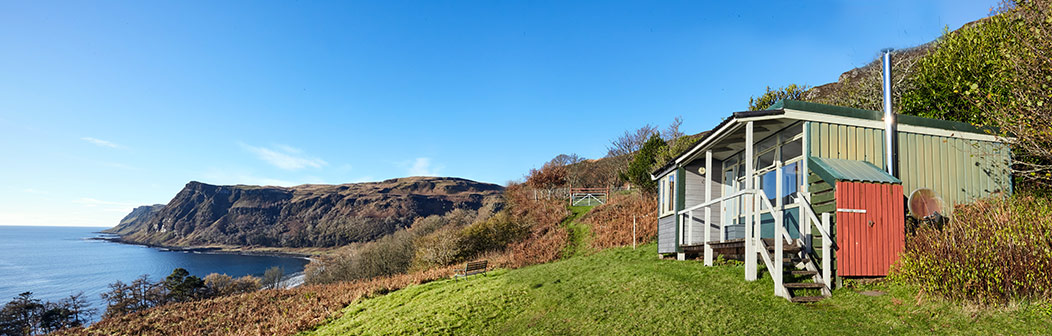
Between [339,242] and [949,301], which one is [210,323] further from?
[339,242]

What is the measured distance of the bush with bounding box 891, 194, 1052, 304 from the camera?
534cm

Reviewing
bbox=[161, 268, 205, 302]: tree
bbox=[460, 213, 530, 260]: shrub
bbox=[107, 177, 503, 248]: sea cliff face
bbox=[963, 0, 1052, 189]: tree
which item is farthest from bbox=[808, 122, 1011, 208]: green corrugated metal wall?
bbox=[107, 177, 503, 248]: sea cliff face

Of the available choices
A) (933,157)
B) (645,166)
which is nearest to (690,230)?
(933,157)

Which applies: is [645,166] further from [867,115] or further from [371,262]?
[867,115]

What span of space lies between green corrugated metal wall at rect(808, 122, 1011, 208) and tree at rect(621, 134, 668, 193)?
19.1 meters

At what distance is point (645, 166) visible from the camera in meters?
31.3

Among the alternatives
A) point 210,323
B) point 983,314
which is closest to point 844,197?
point 983,314

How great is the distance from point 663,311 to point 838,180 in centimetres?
324

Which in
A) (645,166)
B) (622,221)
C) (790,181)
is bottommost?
(622,221)

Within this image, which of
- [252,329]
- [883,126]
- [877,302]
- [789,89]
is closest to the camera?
[877,302]

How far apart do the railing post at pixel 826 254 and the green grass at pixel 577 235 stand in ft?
47.4

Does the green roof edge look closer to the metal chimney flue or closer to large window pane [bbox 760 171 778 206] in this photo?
the metal chimney flue

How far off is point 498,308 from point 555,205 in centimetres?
2379

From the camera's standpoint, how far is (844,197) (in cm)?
725
